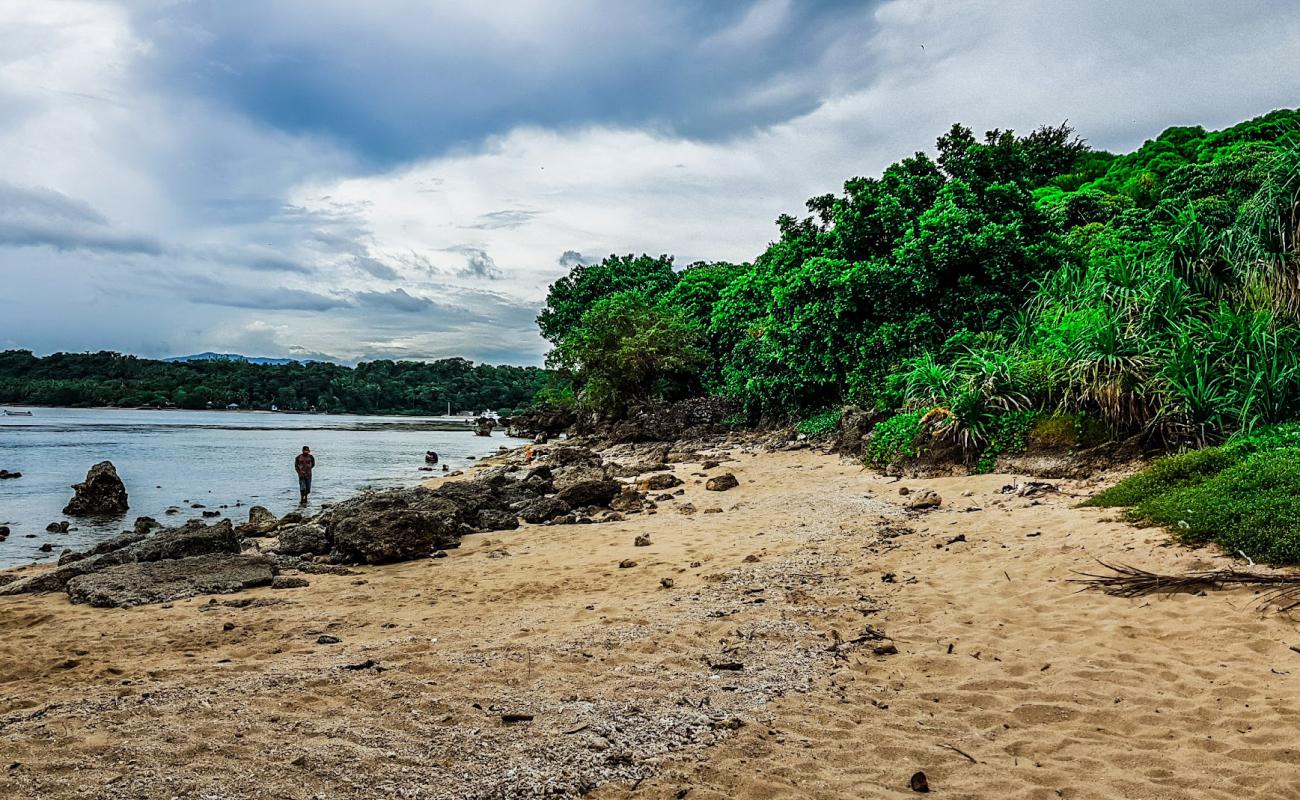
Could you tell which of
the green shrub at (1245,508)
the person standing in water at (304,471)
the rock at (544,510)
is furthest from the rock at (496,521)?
the person standing in water at (304,471)

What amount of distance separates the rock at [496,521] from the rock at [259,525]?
4.30m

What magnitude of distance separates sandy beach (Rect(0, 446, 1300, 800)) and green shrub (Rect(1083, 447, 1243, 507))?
2.03 ft

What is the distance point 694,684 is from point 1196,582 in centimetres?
435

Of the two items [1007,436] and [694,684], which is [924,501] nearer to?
[1007,436]

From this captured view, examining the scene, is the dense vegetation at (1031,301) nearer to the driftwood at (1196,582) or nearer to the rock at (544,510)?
the driftwood at (1196,582)

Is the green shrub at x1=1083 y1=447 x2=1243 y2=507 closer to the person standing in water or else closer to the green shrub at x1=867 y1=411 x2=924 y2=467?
the green shrub at x1=867 y1=411 x2=924 y2=467

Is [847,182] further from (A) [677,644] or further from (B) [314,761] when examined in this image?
(B) [314,761]

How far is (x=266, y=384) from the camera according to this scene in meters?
109

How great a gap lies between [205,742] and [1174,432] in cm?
1200

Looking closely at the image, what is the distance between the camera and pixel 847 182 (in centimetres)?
1872

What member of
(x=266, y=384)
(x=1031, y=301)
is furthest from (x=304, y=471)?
(x=266, y=384)

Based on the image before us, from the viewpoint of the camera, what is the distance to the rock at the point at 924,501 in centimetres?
1020

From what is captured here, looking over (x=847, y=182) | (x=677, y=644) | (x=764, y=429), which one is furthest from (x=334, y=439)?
(x=677, y=644)

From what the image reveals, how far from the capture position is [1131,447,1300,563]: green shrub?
606 centimetres
